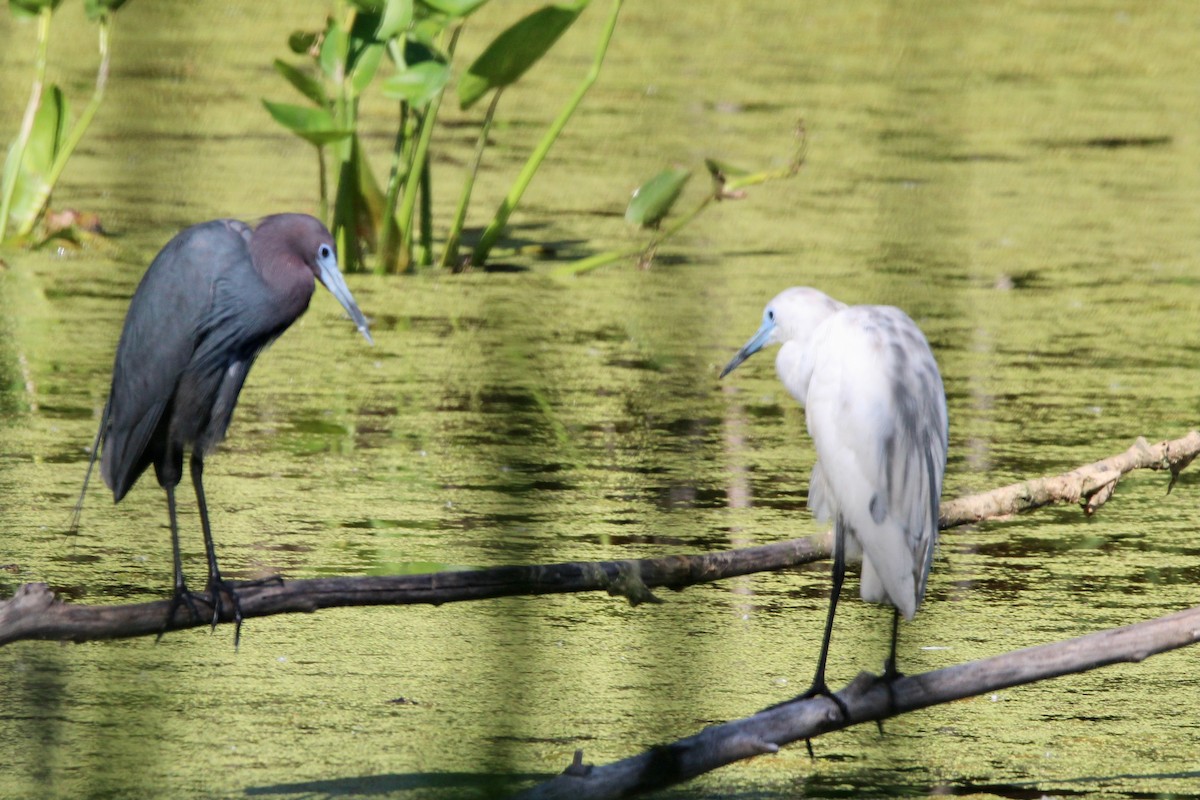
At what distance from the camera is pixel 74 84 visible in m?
5.39

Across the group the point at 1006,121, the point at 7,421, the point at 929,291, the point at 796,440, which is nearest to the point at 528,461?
the point at 796,440

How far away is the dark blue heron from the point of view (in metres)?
2.00

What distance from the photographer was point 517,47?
13.1ft

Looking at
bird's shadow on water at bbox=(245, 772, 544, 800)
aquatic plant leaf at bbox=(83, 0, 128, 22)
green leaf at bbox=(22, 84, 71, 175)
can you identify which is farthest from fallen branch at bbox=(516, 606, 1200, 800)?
green leaf at bbox=(22, 84, 71, 175)

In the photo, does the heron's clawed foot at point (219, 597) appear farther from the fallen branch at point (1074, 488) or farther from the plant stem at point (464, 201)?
the plant stem at point (464, 201)

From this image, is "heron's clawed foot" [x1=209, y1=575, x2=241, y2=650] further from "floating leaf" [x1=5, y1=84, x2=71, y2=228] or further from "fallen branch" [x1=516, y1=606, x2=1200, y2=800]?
"floating leaf" [x1=5, y1=84, x2=71, y2=228]

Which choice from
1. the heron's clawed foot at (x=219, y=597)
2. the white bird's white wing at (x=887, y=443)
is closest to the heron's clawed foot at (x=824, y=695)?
the white bird's white wing at (x=887, y=443)

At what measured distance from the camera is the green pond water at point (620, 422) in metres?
2.21

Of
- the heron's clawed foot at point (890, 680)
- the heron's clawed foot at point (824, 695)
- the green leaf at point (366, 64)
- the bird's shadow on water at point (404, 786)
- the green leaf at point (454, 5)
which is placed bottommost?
the bird's shadow on water at point (404, 786)

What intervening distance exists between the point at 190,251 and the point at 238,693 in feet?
1.89

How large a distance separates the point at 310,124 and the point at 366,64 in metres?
0.18

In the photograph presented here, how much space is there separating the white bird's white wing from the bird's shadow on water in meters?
0.46

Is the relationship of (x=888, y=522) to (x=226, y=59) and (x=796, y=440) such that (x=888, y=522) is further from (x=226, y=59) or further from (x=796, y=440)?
(x=226, y=59)

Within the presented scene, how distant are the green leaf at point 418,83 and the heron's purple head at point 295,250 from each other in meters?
1.73
